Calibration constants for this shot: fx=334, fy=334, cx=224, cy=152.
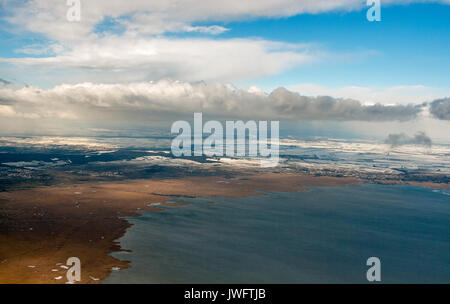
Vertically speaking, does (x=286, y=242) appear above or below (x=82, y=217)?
below

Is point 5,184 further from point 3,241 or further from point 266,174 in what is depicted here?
point 266,174

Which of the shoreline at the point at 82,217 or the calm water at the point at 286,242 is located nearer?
the shoreline at the point at 82,217

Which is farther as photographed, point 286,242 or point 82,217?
point 82,217

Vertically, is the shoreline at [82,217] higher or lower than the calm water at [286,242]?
higher

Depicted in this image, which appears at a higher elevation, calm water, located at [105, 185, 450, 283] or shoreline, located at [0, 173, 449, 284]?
shoreline, located at [0, 173, 449, 284]

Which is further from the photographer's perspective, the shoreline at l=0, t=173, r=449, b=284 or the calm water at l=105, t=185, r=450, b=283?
the calm water at l=105, t=185, r=450, b=283
